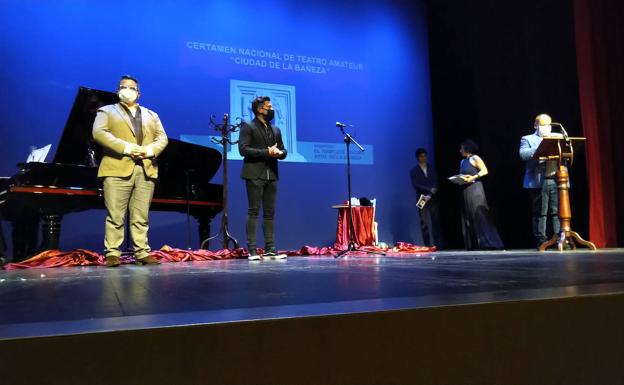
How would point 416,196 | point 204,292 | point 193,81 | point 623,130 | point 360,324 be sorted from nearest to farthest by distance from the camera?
point 360,324 < point 204,292 < point 623,130 < point 193,81 < point 416,196

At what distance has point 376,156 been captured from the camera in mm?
6160

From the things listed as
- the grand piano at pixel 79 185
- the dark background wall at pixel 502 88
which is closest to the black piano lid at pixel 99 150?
the grand piano at pixel 79 185

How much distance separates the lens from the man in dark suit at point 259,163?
11.2ft

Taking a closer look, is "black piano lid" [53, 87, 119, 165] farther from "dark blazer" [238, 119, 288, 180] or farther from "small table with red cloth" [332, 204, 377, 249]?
"small table with red cloth" [332, 204, 377, 249]

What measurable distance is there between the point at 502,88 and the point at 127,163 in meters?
4.25

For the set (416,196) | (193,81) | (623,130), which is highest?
(193,81)

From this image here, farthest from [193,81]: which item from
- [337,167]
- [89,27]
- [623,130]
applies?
[623,130]

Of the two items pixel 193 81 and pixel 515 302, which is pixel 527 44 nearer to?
pixel 193 81

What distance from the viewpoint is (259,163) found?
3469mm

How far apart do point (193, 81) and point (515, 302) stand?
4.99 meters

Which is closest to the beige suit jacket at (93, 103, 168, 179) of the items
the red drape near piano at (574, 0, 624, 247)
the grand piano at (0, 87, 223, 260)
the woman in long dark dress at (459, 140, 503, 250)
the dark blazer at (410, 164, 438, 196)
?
the grand piano at (0, 87, 223, 260)

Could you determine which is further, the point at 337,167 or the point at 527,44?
the point at 337,167

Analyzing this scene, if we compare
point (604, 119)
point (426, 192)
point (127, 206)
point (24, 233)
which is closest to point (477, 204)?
point (426, 192)

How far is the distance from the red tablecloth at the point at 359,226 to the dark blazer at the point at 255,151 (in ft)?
6.40
